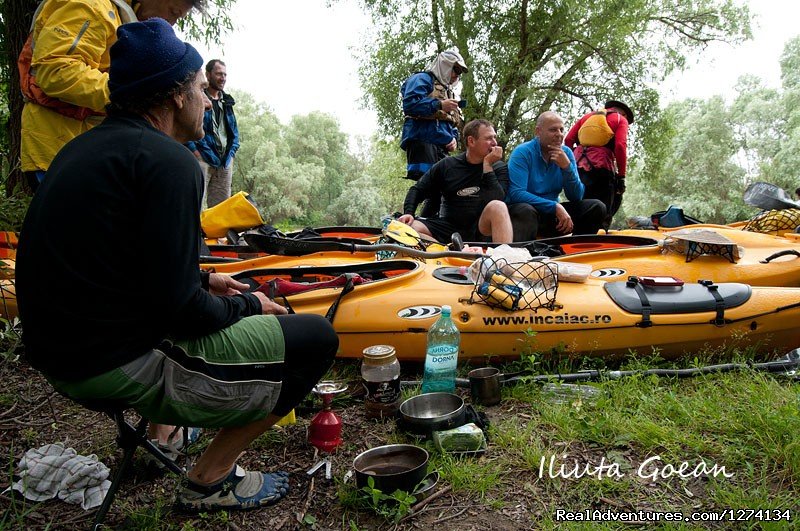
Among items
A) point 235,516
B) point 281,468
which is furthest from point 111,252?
point 281,468

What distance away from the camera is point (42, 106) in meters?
2.77

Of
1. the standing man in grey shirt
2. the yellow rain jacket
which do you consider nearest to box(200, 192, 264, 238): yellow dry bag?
the standing man in grey shirt

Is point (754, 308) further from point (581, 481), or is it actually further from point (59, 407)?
point (59, 407)

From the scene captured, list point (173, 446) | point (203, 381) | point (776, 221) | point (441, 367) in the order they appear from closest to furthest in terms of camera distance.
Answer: point (203, 381) < point (173, 446) < point (441, 367) < point (776, 221)

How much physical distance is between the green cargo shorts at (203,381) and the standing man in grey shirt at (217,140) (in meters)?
4.66

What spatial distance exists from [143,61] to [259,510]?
157cm

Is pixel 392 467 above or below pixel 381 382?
below

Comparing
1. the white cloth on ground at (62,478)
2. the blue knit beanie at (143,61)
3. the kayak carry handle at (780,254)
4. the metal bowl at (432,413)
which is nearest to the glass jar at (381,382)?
the metal bowl at (432,413)

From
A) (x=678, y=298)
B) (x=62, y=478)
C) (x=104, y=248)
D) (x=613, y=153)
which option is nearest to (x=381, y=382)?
(x=62, y=478)

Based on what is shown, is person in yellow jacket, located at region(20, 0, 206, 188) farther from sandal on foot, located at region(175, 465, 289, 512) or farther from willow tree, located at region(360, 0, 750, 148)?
willow tree, located at region(360, 0, 750, 148)

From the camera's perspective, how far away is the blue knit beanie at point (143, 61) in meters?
1.60

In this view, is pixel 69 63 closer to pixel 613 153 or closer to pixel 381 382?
pixel 381 382

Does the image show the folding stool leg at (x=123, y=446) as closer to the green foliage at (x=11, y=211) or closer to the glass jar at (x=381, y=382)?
the glass jar at (x=381, y=382)

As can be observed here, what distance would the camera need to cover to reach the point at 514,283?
3.16 meters
